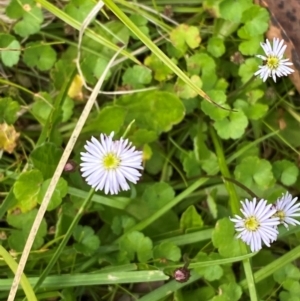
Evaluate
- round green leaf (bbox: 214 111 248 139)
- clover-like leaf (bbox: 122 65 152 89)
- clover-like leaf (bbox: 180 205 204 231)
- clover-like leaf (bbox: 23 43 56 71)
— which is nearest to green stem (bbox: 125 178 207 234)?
clover-like leaf (bbox: 180 205 204 231)

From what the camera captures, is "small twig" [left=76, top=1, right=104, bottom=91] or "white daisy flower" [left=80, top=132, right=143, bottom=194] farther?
"small twig" [left=76, top=1, right=104, bottom=91]

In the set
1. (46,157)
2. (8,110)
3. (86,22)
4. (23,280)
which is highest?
(86,22)

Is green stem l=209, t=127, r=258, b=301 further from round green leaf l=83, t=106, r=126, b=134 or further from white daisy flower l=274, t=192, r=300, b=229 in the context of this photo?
round green leaf l=83, t=106, r=126, b=134

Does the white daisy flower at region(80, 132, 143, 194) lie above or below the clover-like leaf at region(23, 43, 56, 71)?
below

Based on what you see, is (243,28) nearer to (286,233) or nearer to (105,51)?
(105,51)

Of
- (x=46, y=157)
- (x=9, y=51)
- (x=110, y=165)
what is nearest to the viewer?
(x=110, y=165)

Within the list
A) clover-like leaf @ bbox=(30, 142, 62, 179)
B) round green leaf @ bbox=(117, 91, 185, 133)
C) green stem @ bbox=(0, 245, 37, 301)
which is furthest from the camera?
round green leaf @ bbox=(117, 91, 185, 133)

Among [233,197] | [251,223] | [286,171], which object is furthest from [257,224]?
[286,171]

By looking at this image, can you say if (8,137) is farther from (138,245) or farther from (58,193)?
(138,245)

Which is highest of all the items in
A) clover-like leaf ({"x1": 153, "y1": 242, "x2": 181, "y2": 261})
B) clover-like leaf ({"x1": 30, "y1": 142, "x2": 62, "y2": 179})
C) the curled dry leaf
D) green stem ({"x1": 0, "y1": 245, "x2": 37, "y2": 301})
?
the curled dry leaf
